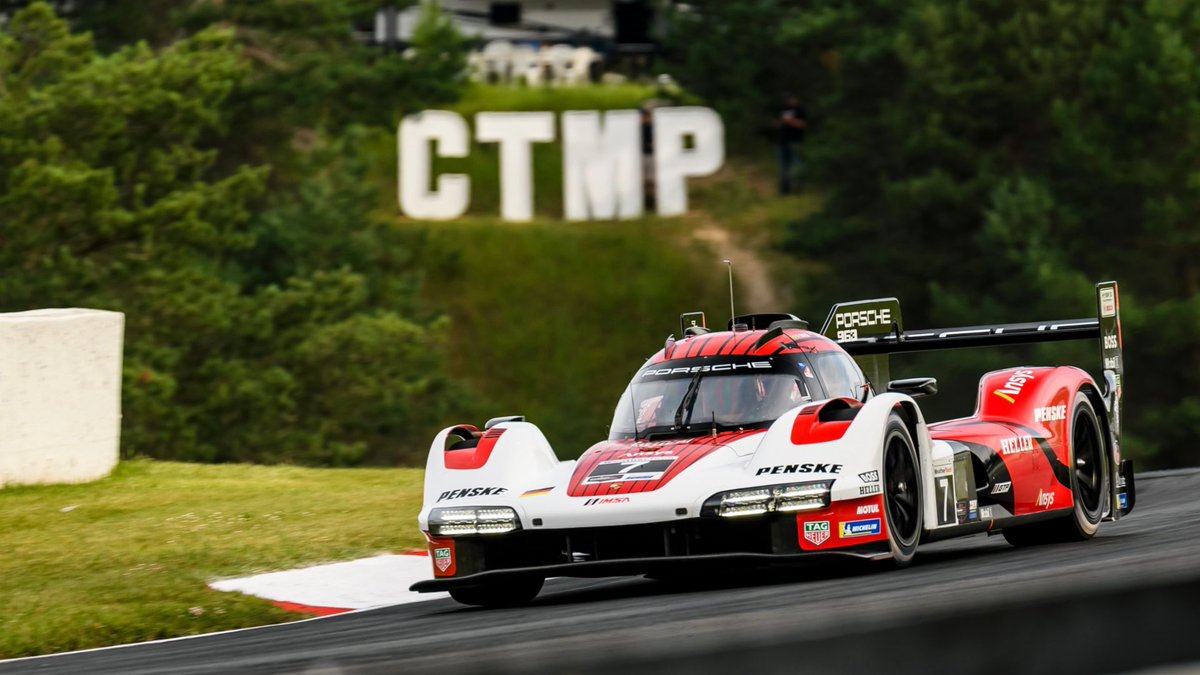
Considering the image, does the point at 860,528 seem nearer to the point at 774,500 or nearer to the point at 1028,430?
the point at 774,500

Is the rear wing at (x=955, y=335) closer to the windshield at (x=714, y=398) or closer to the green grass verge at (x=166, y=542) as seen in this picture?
the windshield at (x=714, y=398)

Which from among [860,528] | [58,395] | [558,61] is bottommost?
[860,528]

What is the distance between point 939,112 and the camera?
150 ft

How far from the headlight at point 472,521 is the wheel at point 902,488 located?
196 centimetres

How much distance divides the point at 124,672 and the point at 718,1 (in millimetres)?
50590

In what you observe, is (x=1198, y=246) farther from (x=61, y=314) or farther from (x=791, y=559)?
(x=791, y=559)

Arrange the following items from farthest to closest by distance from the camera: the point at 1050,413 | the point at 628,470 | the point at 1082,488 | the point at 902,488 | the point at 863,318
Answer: the point at 863,318
the point at 1082,488
the point at 1050,413
the point at 902,488
the point at 628,470

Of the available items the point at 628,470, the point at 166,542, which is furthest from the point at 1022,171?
the point at 628,470

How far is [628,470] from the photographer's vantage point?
9844 mm

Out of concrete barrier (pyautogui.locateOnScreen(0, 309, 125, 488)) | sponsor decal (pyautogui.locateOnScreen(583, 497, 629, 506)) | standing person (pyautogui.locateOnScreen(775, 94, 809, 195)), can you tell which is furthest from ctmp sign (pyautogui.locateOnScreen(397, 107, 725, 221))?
sponsor decal (pyautogui.locateOnScreen(583, 497, 629, 506))

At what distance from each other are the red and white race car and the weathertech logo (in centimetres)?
2

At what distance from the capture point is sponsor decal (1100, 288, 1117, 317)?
1338cm

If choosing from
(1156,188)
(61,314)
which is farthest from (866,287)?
(61,314)

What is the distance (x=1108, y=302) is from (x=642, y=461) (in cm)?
497
